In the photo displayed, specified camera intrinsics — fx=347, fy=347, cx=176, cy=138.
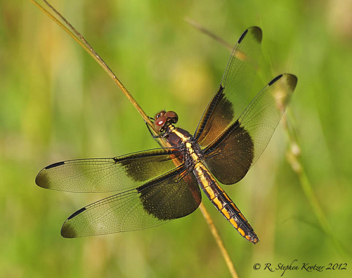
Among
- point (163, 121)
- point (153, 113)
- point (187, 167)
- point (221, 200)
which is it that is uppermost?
point (153, 113)

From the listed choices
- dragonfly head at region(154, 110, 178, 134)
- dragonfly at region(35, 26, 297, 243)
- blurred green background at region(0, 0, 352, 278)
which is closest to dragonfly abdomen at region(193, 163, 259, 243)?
dragonfly at region(35, 26, 297, 243)

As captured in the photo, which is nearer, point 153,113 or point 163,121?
point 163,121

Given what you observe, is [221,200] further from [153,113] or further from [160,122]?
[153,113]

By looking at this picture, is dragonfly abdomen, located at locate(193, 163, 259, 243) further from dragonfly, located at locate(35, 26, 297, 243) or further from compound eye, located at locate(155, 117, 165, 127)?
compound eye, located at locate(155, 117, 165, 127)

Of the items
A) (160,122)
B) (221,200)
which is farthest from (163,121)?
(221,200)

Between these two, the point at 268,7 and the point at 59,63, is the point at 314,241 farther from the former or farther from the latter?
the point at 59,63

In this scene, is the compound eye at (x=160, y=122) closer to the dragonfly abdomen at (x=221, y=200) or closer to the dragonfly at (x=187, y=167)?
the dragonfly at (x=187, y=167)

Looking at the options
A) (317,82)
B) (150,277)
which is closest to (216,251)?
(150,277)
